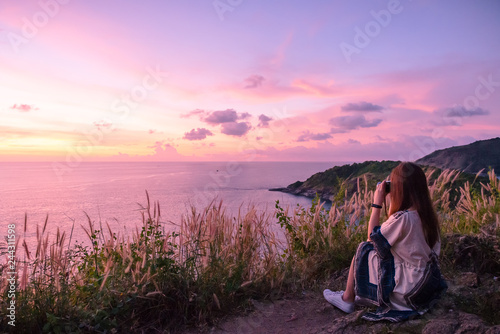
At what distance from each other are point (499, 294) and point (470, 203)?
277 cm

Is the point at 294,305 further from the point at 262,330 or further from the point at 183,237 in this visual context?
the point at 183,237

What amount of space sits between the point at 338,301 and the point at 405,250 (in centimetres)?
119

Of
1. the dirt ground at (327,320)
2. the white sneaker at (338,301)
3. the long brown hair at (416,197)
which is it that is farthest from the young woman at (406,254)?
the white sneaker at (338,301)

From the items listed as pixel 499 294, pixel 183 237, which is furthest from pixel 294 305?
pixel 499 294

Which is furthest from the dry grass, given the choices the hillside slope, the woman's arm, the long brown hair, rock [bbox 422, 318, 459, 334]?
the hillside slope

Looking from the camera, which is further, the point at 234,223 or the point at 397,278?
the point at 234,223

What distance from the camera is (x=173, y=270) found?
3.85 meters

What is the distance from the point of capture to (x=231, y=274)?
4191mm

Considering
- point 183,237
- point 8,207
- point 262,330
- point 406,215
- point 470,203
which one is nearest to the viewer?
point 406,215

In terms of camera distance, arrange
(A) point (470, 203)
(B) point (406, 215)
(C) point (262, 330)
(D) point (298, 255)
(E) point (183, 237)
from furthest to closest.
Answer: (A) point (470, 203)
(D) point (298, 255)
(E) point (183, 237)
(C) point (262, 330)
(B) point (406, 215)
